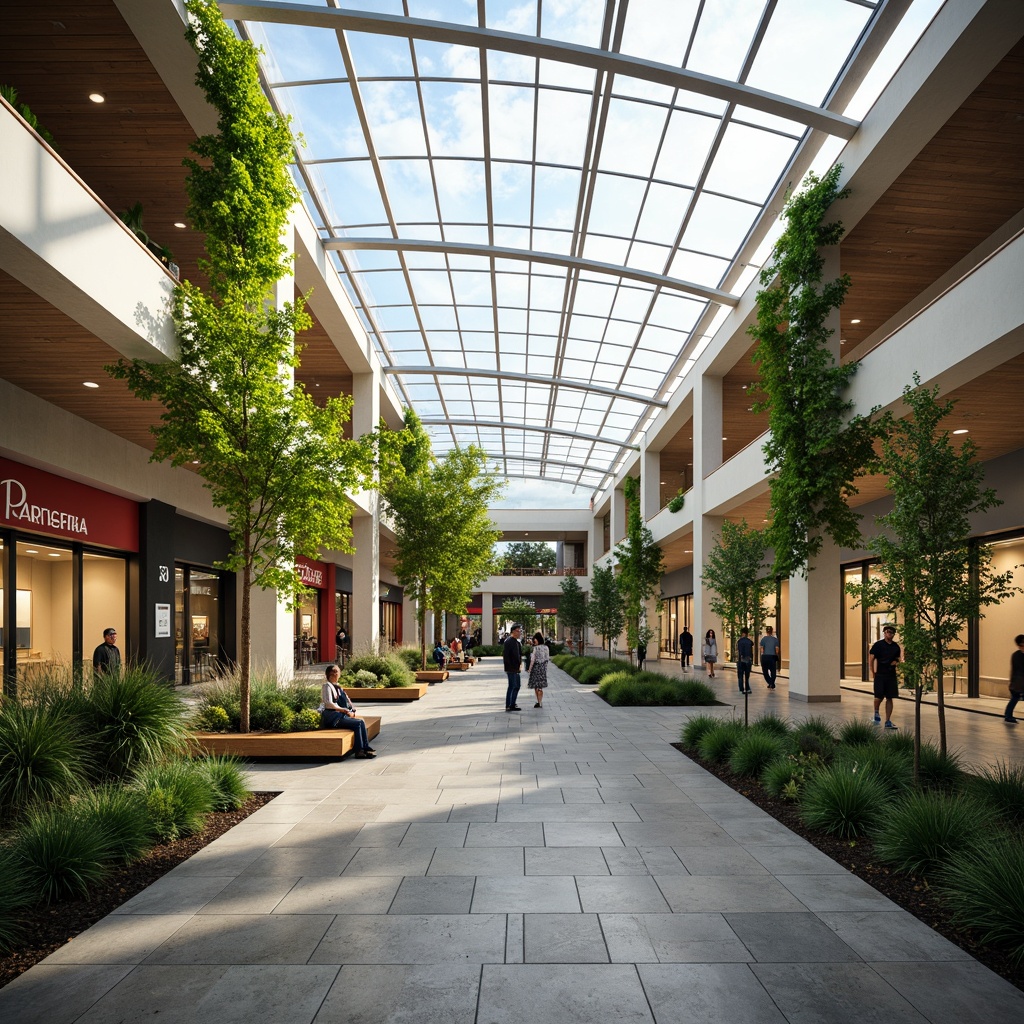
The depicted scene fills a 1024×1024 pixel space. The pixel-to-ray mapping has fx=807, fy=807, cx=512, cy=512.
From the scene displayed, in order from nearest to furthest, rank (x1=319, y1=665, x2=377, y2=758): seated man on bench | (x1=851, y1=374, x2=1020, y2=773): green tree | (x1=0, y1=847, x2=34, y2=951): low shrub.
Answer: (x1=0, y1=847, x2=34, y2=951): low shrub < (x1=851, y1=374, x2=1020, y2=773): green tree < (x1=319, y1=665, x2=377, y2=758): seated man on bench

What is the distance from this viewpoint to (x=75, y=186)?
820 centimetres

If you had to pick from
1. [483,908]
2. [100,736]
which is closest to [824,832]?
[483,908]

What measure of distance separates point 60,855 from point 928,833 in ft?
19.9

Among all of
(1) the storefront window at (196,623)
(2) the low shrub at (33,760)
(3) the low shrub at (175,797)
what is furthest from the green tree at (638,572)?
(2) the low shrub at (33,760)

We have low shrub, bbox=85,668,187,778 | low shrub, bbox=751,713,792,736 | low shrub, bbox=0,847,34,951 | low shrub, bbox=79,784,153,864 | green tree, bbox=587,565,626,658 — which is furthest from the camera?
green tree, bbox=587,565,626,658

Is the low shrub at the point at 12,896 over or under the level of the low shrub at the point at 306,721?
over

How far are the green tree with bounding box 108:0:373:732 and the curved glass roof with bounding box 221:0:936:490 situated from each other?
262 centimetres

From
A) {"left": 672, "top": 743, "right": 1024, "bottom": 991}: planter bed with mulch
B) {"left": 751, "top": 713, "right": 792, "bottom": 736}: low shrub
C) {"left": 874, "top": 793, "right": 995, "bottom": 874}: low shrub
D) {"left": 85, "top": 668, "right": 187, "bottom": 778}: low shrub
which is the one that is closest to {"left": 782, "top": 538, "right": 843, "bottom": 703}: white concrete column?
{"left": 751, "top": 713, "right": 792, "bottom": 736}: low shrub

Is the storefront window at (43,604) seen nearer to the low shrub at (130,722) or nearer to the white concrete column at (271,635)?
the white concrete column at (271,635)

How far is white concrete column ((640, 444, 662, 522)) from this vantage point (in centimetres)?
3494

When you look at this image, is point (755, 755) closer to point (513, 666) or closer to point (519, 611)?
point (513, 666)

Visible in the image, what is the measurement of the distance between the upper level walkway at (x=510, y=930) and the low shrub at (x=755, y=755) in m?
1.17

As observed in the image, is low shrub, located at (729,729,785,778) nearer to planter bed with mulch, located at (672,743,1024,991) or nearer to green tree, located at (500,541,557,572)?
planter bed with mulch, located at (672,743,1024,991)

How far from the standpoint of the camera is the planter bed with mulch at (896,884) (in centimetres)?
445
